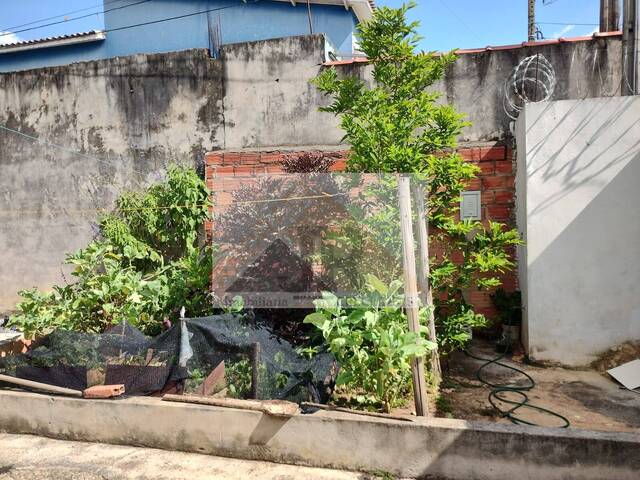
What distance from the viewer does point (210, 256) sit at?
187 inches

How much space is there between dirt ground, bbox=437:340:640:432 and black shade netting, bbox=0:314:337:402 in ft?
3.32

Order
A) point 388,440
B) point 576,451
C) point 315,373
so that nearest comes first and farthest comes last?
point 576,451 < point 388,440 < point 315,373

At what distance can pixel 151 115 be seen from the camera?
6703 millimetres

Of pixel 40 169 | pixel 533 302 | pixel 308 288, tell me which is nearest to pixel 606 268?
pixel 533 302

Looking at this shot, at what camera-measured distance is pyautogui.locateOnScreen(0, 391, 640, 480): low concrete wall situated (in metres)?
2.59

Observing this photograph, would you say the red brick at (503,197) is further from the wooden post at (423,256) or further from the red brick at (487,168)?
the wooden post at (423,256)

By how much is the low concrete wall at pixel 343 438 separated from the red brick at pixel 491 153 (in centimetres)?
330

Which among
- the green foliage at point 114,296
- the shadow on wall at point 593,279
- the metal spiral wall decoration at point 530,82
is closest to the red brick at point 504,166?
the metal spiral wall decoration at point 530,82

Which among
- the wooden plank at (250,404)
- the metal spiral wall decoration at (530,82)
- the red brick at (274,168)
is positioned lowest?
the wooden plank at (250,404)

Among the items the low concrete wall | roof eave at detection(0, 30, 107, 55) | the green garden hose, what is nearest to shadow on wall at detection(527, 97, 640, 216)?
the green garden hose

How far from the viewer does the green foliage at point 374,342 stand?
10.1 ft

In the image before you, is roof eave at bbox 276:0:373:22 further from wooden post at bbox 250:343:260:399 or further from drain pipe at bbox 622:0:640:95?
wooden post at bbox 250:343:260:399

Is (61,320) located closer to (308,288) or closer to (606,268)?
(308,288)

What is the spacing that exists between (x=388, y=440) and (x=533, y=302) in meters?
2.38
